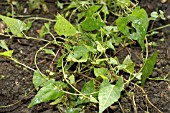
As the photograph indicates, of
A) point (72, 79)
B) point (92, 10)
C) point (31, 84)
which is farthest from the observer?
point (92, 10)

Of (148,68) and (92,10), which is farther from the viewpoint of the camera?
(92,10)

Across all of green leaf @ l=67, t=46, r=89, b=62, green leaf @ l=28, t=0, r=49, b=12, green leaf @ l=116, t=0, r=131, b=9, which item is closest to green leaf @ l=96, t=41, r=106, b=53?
green leaf @ l=67, t=46, r=89, b=62

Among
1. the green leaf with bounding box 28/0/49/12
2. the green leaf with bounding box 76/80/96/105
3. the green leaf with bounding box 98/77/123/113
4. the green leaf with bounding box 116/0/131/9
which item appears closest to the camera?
the green leaf with bounding box 98/77/123/113

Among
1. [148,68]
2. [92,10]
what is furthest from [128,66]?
[92,10]

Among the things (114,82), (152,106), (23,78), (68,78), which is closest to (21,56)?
(23,78)

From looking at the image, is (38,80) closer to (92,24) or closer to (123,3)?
(92,24)

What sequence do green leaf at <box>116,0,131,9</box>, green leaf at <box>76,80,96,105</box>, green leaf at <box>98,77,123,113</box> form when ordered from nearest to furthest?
green leaf at <box>98,77,123,113</box> → green leaf at <box>76,80,96,105</box> → green leaf at <box>116,0,131,9</box>

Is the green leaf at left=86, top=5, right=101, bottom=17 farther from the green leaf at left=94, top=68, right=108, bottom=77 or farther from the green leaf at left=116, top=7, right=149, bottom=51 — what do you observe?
the green leaf at left=94, top=68, right=108, bottom=77
